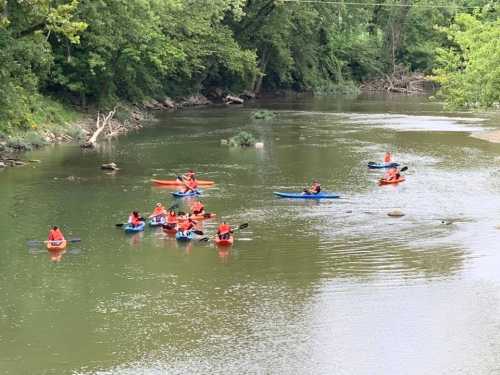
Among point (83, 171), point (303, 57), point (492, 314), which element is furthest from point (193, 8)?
point (492, 314)

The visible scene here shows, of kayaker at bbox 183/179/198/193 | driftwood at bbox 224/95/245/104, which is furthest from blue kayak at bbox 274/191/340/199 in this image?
driftwood at bbox 224/95/245/104

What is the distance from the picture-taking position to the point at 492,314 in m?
22.0

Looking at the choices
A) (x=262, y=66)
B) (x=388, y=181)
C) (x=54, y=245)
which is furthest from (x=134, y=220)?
(x=262, y=66)

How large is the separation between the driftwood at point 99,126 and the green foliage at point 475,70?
19496 mm

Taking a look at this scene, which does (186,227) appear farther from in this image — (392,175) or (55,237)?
(392,175)

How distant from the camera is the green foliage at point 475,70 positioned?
37.4 meters

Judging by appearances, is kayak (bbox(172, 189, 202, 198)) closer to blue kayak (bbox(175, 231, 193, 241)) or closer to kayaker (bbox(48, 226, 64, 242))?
blue kayak (bbox(175, 231, 193, 241))

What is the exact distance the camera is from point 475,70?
3806cm

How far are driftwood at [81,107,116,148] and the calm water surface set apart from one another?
10.9 ft

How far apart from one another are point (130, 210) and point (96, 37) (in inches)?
877

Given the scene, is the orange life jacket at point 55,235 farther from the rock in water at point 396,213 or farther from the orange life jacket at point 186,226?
the rock in water at point 396,213

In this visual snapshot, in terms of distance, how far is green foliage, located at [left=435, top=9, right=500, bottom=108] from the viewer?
37.4 m

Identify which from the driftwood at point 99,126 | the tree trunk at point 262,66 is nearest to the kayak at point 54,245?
the driftwood at point 99,126

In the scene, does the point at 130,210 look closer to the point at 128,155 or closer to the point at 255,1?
the point at 128,155
